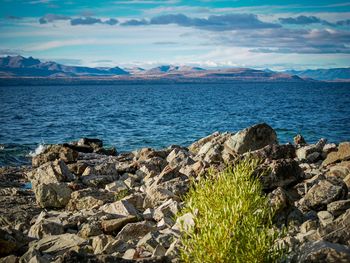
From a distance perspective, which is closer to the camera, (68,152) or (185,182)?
(185,182)

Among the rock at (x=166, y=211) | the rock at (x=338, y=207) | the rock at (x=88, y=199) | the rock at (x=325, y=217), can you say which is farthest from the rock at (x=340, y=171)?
the rock at (x=88, y=199)

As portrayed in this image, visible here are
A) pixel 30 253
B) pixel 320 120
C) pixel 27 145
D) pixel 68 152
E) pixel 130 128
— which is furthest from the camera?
pixel 320 120

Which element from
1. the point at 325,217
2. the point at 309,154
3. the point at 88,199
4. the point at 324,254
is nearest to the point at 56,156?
the point at 88,199

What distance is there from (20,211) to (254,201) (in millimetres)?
11454

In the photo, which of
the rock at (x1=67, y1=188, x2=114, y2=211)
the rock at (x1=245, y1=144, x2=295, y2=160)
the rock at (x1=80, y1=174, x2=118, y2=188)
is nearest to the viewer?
the rock at (x1=67, y1=188, x2=114, y2=211)

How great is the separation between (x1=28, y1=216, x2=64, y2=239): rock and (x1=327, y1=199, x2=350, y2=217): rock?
23.1ft

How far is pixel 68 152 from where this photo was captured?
29.6m

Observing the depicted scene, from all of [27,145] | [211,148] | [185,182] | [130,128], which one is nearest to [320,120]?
[130,128]

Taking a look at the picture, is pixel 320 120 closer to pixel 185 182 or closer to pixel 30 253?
pixel 185 182

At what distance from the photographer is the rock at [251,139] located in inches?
905

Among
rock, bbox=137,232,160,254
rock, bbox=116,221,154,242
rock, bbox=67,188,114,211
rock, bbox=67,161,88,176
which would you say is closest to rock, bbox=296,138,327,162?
rock, bbox=67,188,114,211

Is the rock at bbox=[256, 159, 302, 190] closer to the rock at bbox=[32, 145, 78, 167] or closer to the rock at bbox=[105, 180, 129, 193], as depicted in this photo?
the rock at bbox=[105, 180, 129, 193]

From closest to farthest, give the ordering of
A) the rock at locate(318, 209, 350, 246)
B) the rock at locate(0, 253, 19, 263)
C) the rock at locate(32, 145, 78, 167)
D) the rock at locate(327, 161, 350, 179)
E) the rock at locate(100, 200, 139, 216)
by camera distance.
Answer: the rock at locate(318, 209, 350, 246) → the rock at locate(0, 253, 19, 263) → the rock at locate(100, 200, 139, 216) → the rock at locate(327, 161, 350, 179) → the rock at locate(32, 145, 78, 167)

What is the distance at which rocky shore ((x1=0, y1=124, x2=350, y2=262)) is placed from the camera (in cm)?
923
